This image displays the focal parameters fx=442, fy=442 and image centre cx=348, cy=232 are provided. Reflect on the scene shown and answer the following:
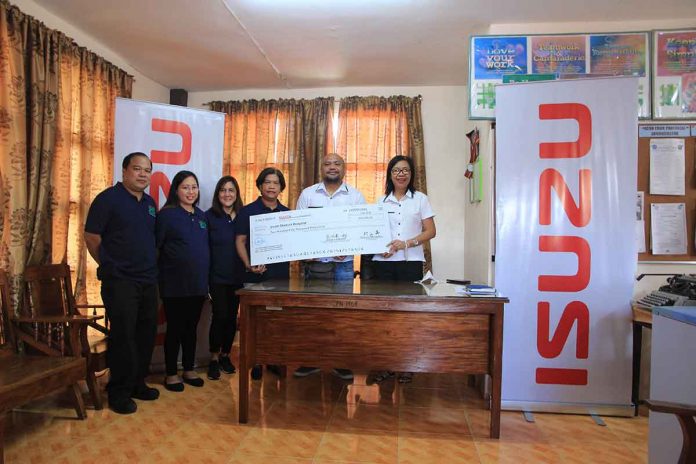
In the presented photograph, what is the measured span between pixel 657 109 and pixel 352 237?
2.21 meters

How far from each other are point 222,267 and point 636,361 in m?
2.71

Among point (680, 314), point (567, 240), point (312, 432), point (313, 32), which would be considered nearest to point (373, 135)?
point (313, 32)

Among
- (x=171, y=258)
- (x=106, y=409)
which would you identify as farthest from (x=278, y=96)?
(x=106, y=409)

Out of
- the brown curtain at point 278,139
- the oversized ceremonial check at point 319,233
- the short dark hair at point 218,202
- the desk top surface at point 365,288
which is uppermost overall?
the brown curtain at point 278,139

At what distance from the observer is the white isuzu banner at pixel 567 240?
2.65m

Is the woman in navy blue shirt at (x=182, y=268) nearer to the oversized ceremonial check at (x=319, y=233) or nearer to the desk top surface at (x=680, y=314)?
the oversized ceremonial check at (x=319, y=233)

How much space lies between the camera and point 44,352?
2418mm

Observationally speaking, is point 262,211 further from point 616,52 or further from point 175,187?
point 616,52

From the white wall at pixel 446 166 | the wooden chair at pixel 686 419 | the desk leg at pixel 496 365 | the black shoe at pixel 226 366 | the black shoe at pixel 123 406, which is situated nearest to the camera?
the wooden chair at pixel 686 419

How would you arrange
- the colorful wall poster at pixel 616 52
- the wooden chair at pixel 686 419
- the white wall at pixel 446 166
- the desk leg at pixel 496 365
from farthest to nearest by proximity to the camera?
the white wall at pixel 446 166 → the colorful wall poster at pixel 616 52 → the desk leg at pixel 496 365 → the wooden chair at pixel 686 419

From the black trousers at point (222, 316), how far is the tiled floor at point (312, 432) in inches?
16.9

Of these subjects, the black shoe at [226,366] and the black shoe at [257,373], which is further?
the black shoe at [226,366]

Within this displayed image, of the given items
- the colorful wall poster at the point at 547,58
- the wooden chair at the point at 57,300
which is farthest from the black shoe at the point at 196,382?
the colorful wall poster at the point at 547,58

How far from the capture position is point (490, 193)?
3088mm
